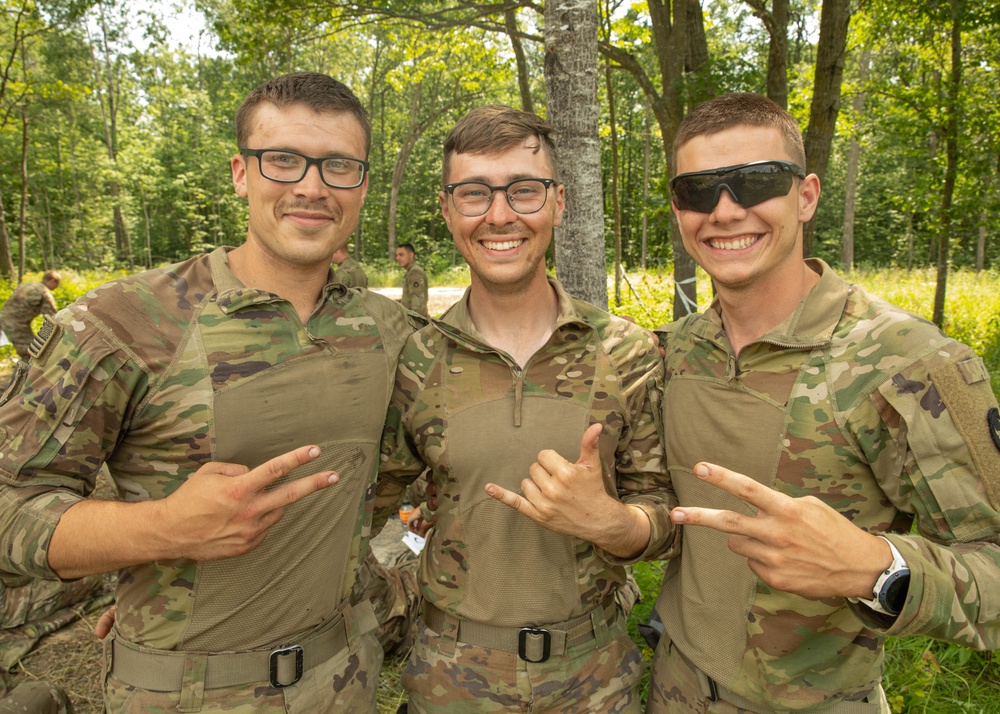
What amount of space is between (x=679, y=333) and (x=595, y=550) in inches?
34.7

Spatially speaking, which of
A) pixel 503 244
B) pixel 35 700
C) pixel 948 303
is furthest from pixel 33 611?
pixel 948 303

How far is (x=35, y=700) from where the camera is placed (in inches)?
127

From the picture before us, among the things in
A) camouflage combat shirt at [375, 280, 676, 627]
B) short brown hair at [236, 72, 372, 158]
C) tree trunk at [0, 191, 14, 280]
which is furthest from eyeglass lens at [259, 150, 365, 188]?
tree trunk at [0, 191, 14, 280]

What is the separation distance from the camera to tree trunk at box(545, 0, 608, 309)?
4094mm

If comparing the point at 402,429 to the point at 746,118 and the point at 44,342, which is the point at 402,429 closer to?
the point at 44,342

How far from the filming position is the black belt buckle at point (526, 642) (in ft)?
7.22

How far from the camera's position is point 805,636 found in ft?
6.48

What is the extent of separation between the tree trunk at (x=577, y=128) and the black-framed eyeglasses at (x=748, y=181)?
215cm

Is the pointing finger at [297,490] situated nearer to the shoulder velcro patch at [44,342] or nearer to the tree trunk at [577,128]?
the shoulder velcro patch at [44,342]

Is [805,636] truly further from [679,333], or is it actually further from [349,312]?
[349,312]

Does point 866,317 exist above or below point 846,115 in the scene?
below

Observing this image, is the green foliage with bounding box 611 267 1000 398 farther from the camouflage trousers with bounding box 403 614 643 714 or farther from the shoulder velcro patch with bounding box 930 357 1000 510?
the camouflage trousers with bounding box 403 614 643 714

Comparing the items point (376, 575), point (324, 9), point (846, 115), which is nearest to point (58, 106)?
point (324, 9)

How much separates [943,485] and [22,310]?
12.8m
